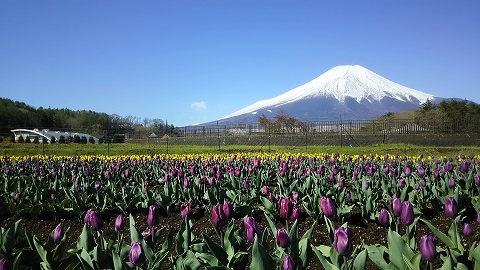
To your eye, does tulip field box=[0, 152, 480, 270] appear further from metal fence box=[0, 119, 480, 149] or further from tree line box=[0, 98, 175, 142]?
tree line box=[0, 98, 175, 142]

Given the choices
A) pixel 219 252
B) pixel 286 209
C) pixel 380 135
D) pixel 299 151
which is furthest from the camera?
pixel 380 135

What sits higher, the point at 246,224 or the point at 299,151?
the point at 246,224

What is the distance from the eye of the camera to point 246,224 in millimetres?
2561

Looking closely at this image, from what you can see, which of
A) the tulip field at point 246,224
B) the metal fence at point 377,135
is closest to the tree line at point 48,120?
the metal fence at point 377,135

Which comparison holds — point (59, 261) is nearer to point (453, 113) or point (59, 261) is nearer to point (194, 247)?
point (194, 247)

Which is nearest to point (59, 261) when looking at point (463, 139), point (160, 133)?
point (463, 139)

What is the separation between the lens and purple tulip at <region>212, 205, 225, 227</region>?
9.33 feet

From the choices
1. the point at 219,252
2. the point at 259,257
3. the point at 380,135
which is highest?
the point at 380,135

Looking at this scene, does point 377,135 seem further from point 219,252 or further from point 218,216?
point 219,252

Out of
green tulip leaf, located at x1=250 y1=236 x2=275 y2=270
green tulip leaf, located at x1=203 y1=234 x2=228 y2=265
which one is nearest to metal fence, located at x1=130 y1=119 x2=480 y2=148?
green tulip leaf, located at x1=203 y1=234 x2=228 y2=265

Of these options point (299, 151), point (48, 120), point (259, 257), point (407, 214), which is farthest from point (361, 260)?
point (48, 120)

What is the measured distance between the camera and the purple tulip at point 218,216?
2.84 m

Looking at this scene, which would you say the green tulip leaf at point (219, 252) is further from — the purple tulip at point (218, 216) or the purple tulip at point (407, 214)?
the purple tulip at point (407, 214)

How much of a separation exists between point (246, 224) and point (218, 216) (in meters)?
0.35
